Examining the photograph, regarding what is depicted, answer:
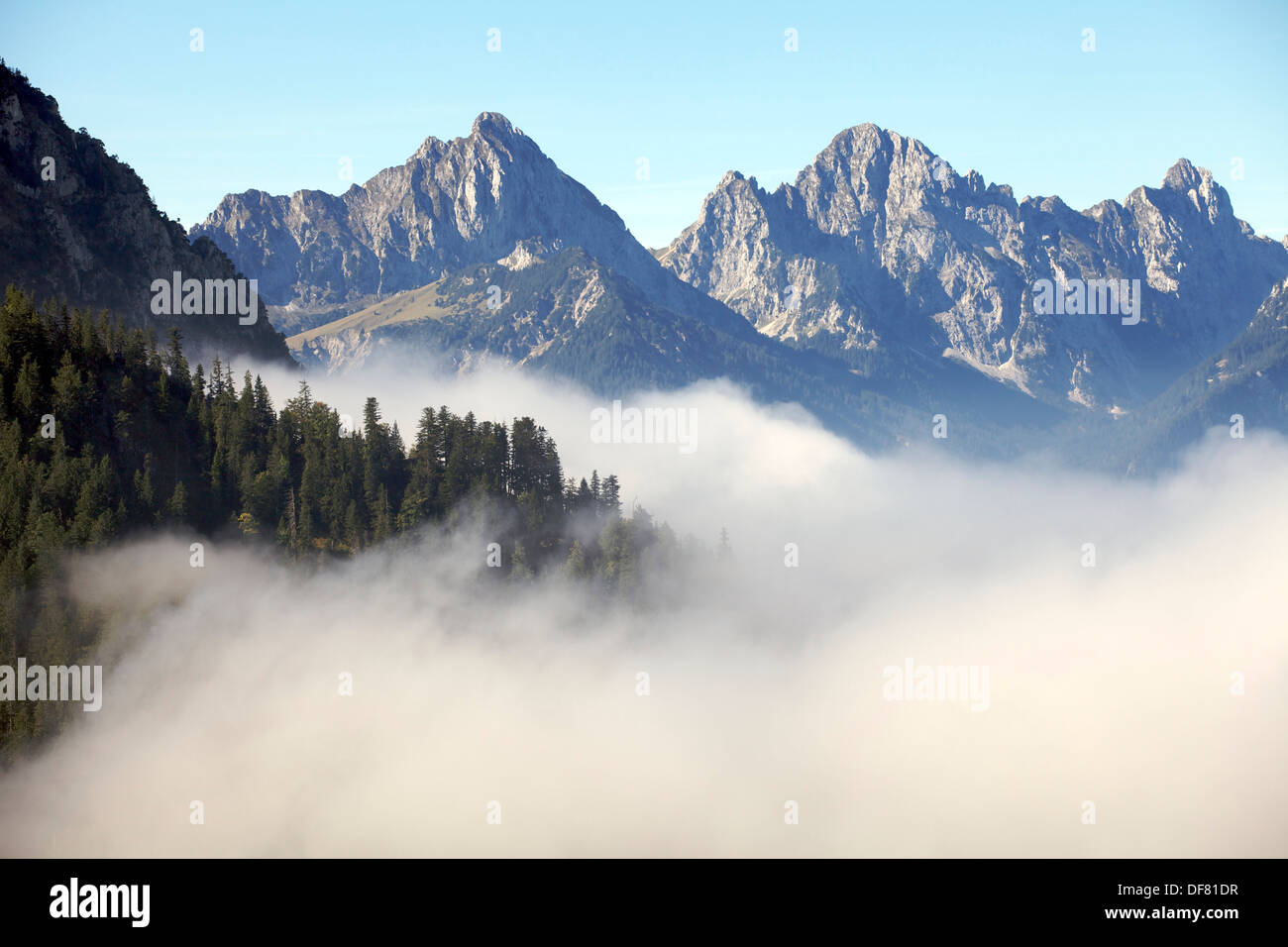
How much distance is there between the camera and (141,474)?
17000 cm

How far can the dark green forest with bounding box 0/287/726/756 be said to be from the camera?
150625 millimetres

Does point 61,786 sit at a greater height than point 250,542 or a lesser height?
lesser

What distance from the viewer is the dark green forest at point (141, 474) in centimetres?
15062
